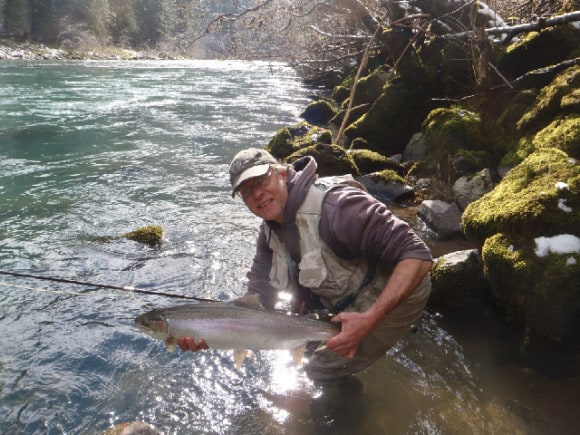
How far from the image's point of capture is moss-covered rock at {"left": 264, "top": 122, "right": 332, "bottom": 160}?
1139 cm

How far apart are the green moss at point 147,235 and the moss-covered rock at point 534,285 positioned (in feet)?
17.4

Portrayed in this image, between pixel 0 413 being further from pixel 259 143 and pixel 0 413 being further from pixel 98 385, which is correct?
pixel 259 143

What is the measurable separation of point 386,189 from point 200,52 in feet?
332

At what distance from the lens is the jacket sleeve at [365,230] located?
3041mm

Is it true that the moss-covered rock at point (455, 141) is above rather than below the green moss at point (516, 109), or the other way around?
below

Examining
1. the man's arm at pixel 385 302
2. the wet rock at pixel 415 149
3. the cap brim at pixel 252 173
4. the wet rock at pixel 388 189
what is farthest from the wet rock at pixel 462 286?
the wet rock at pixel 415 149

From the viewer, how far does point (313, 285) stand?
357 cm

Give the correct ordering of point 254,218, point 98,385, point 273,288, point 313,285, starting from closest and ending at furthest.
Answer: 1. point 313,285
2. point 273,288
3. point 98,385
4. point 254,218

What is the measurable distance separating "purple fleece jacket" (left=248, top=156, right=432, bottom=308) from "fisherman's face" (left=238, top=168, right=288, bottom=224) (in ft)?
0.24

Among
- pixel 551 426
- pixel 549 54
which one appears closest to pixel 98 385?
pixel 551 426

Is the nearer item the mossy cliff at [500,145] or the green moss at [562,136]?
the mossy cliff at [500,145]

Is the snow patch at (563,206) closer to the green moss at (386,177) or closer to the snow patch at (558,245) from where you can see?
the snow patch at (558,245)

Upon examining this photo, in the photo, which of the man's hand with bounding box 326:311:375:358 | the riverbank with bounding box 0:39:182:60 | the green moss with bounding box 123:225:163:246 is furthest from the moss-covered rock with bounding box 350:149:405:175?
the riverbank with bounding box 0:39:182:60

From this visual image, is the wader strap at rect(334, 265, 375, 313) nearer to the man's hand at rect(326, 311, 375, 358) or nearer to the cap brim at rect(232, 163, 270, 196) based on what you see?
the man's hand at rect(326, 311, 375, 358)
